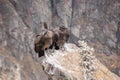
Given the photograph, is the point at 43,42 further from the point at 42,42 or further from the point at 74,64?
the point at 74,64

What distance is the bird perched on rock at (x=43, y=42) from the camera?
165 feet

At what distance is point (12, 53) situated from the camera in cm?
4009

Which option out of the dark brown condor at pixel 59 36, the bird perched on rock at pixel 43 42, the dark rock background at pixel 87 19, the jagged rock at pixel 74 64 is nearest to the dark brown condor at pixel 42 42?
the bird perched on rock at pixel 43 42

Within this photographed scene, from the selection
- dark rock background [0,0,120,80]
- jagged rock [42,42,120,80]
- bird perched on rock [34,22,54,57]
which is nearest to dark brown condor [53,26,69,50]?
jagged rock [42,42,120,80]

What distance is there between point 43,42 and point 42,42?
4.8 inches

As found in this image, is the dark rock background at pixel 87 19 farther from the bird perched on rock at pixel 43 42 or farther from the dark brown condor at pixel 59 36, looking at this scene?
the bird perched on rock at pixel 43 42

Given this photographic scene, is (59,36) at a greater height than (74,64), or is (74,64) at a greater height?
(59,36)

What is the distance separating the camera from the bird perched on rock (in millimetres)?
50406

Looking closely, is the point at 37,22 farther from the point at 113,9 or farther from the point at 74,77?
the point at 74,77

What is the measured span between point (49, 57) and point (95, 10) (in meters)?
52.5

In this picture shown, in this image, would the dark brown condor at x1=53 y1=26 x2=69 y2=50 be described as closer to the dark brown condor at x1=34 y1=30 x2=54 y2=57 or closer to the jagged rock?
the jagged rock

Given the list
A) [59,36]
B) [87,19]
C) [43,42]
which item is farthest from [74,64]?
[87,19]

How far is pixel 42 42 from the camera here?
51.4 metres

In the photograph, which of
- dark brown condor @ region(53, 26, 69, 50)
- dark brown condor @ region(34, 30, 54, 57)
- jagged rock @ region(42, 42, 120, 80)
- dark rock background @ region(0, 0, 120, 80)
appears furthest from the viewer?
dark rock background @ region(0, 0, 120, 80)
